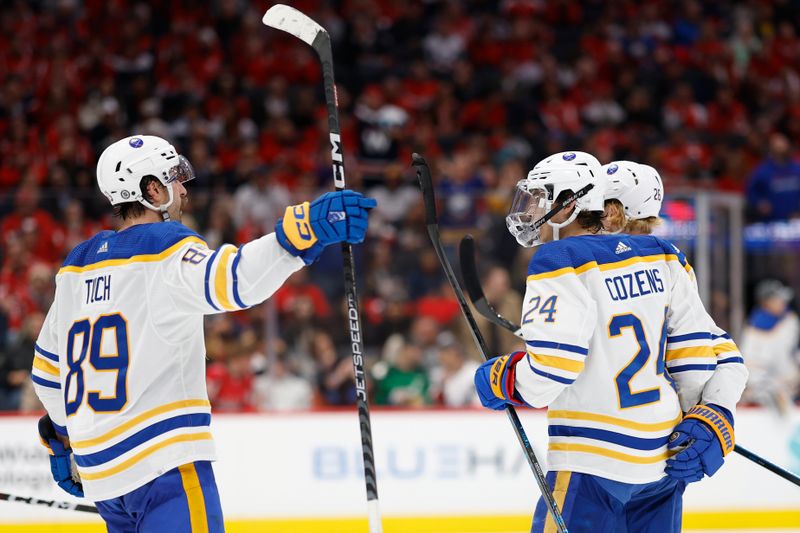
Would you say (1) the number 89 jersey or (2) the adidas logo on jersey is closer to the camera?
(1) the number 89 jersey

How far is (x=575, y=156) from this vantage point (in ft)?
9.25

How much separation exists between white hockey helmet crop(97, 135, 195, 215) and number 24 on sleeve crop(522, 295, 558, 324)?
97 centimetres

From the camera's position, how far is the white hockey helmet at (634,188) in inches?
116

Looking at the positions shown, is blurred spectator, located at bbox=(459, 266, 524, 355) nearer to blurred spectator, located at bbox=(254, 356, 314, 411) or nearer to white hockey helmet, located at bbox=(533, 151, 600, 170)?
blurred spectator, located at bbox=(254, 356, 314, 411)

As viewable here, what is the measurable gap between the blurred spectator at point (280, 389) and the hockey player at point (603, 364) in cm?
354

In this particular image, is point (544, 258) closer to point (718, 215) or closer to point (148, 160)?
point (148, 160)

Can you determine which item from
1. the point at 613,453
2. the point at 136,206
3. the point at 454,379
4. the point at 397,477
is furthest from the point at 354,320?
the point at 454,379

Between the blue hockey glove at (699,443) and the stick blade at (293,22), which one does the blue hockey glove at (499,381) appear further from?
the stick blade at (293,22)

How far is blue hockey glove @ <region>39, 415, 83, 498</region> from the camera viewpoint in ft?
10.1

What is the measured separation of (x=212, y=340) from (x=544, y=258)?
3.87 m

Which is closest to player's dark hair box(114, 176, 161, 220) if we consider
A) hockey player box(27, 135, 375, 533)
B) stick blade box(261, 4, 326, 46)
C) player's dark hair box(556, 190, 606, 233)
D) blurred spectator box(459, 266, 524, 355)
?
hockey player box(27, 135, 375, 533)

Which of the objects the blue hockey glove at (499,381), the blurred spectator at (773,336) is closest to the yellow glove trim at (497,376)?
the blue hockey glove at (499,381)

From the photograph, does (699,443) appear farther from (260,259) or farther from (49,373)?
(49,373)

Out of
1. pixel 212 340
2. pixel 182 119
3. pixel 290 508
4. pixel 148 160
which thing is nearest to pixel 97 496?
pixel 148 160
